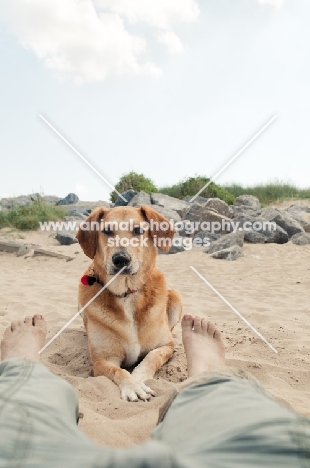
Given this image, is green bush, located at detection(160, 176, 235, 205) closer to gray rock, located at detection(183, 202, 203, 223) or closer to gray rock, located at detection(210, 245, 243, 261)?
gray rock, located at detection(183, 202, 203, 223)

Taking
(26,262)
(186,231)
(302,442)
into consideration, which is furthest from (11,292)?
(186,231)

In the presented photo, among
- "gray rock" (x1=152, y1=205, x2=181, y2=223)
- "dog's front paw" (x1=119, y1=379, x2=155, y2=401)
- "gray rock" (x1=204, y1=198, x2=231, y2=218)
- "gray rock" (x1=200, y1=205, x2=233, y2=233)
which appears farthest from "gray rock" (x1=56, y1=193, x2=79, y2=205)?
"dog's front paw" (x1=119, y1=379, x2=155, y2=401)

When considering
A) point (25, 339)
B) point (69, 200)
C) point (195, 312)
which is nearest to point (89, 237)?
point (25, 339)

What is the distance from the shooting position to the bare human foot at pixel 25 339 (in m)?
2.88

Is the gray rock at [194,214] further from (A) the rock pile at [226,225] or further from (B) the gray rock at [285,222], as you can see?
(B) the gray rock at [285,222]

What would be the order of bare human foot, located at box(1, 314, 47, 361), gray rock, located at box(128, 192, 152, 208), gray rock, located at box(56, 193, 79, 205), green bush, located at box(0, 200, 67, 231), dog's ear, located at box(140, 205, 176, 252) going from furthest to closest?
gray rock, located at box(56, 193, 79, 205)
green bush, located at box(0, 200, 67, 231)
gray rock, located at box(128, 192, 152, 208)
dog's ear, located at box(140, 205, 176, 252)
bare human foot, located at box(1, 314, 47, 361)

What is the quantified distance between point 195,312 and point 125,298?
80.8 inches

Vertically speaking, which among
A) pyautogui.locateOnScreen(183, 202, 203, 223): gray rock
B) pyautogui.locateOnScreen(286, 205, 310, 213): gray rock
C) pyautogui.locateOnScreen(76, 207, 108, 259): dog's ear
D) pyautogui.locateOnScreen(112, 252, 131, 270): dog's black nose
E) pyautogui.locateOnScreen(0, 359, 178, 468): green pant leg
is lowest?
pyautogui.locateOnScreen(0, 359, 178, 468): green pant leg

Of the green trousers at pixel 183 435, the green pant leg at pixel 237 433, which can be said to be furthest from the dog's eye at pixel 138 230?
the green pant leg at pixel 237 433

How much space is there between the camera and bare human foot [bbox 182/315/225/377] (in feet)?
9.34

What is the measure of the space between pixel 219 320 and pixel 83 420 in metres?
2.86

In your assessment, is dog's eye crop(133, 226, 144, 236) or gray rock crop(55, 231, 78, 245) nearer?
dog's eye crop(133, 226, 144, 236)

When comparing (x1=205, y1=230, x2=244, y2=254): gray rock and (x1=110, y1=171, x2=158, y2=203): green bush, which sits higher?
(x1=110, y1=171, x2=158, y2=203): green bush

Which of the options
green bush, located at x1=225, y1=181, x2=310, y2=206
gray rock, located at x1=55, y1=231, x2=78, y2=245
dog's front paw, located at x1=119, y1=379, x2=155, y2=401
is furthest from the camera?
A: green bush, located at x1=225, y1=181, x2=310, y2=206
